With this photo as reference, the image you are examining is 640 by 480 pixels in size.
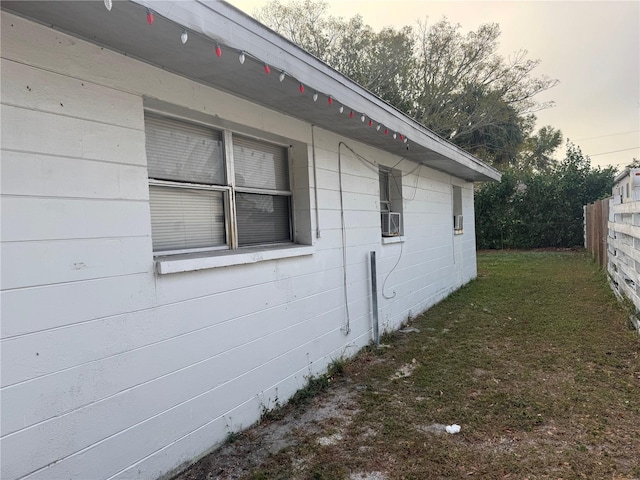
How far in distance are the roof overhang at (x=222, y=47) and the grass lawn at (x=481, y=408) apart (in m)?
2.58

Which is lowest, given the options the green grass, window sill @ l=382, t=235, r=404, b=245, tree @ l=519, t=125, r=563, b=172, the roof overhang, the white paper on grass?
the green grass

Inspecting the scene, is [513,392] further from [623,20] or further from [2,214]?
[623,20]

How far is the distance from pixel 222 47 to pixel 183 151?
0.92 meters

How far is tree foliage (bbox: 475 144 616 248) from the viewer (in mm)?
17047

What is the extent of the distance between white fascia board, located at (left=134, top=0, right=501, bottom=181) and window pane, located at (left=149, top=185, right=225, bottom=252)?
1.09 m

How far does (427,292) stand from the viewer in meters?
7.53

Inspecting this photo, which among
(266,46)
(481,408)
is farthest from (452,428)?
(266,46)

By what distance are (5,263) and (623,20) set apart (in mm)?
12608

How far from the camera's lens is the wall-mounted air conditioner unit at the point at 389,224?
20.6 feet

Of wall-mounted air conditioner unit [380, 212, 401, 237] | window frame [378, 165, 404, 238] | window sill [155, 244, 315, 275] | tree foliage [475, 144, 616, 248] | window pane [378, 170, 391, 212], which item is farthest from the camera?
tree foliage [475, 144, 616, 248]

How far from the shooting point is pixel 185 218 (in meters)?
3.07

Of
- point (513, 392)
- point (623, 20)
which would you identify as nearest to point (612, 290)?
point (513, 392)

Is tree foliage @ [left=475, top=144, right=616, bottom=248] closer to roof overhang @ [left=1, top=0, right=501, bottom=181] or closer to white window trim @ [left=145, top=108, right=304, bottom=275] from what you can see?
roof overhang @ [left=1, top=0, right=501, bottom=181]

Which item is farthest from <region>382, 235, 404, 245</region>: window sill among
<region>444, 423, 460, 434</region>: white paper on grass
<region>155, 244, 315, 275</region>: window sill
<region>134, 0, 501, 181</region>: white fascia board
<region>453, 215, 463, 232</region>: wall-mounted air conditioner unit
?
<region>453, 215, 463, 232</region>: wall-mounted air conditioner unit
